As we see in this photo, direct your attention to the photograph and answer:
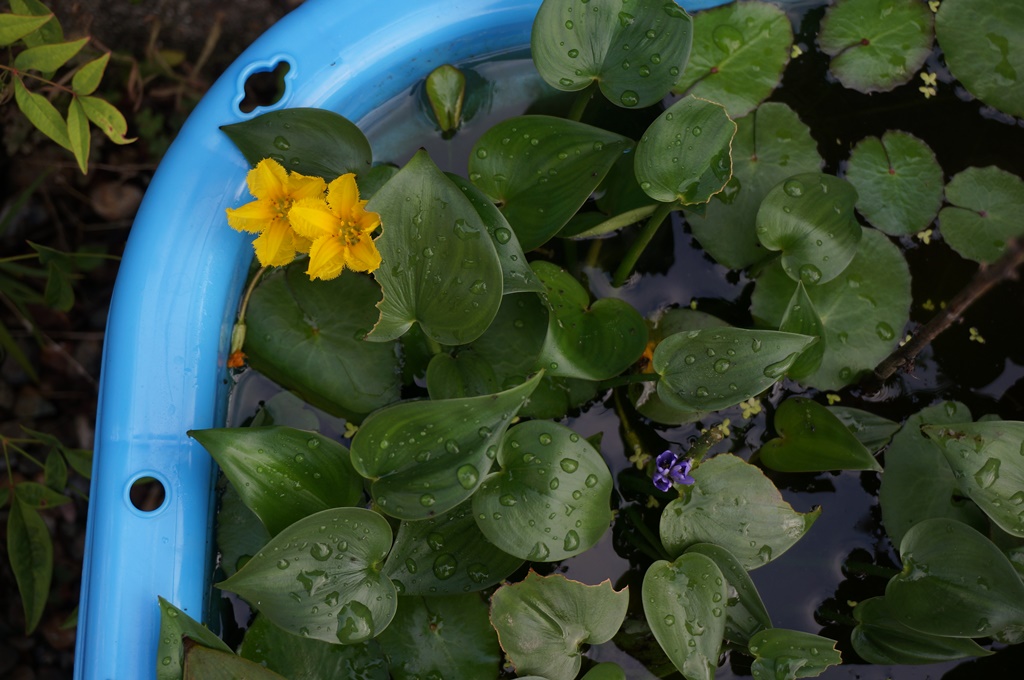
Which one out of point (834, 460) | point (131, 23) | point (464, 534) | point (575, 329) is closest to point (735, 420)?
point (834, 460)

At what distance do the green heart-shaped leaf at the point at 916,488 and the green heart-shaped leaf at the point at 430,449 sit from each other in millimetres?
599

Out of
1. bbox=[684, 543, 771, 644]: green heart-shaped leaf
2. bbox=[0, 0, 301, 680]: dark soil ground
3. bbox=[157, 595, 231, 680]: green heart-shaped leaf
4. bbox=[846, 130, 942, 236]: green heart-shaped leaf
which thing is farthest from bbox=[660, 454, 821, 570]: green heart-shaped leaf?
bbox=[0, 0, 301, 680]: dark soil ground

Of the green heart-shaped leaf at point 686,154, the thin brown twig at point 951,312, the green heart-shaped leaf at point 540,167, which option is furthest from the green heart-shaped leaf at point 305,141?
the thin brown twig at point 951,312

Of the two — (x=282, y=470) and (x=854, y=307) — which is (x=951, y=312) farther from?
(x=282, y=470)

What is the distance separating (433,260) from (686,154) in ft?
1.15

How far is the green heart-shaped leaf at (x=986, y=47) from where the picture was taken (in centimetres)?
120

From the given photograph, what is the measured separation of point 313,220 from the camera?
2.93ft

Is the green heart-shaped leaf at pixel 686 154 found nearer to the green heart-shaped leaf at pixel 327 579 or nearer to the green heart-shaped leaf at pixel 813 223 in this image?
the green heart-shaped leaf at pixel 813 223

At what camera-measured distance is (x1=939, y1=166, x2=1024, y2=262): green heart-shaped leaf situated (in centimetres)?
118

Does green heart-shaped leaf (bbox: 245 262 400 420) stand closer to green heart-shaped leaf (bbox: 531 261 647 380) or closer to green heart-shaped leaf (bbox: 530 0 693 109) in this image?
green heart-shaped leaf (bbox: 531 261 647 380)

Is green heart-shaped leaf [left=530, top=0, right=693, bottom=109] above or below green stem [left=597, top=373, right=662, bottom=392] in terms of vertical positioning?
above

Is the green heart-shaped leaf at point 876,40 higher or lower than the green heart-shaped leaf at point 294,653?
higher

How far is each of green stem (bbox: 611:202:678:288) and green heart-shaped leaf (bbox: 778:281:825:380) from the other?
194mm

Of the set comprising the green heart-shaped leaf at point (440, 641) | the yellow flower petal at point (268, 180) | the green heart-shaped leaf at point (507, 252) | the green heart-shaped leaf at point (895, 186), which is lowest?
the green heart-shaped leaf at point (440, 641)
